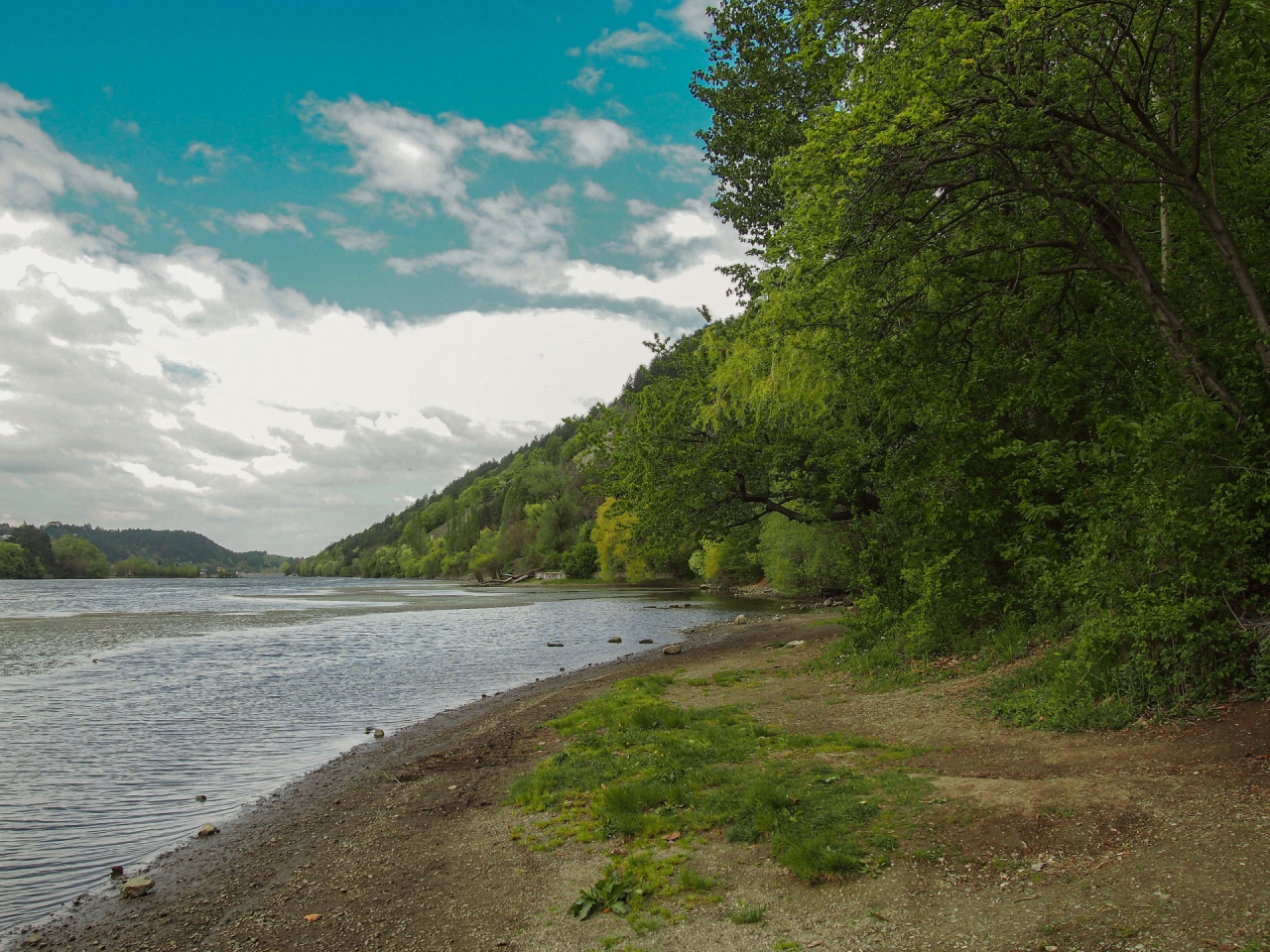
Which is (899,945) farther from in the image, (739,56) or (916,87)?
(739,56)

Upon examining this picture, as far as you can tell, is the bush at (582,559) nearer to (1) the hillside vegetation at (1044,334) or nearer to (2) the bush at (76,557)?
(1) the hillside vegetation at (1044,334)

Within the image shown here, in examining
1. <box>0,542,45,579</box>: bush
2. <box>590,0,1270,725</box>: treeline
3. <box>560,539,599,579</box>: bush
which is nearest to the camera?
<box>590,0,1270,725</box>: treeline

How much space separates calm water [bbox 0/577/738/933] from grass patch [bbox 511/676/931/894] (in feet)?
19.4

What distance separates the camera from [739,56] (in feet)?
76.4

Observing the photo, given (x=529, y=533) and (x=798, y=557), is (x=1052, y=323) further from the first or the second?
(x=529, y=533)

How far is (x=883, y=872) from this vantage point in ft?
21.2

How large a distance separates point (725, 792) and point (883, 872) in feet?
8.52

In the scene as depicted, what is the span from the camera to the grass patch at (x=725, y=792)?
7.15 metres

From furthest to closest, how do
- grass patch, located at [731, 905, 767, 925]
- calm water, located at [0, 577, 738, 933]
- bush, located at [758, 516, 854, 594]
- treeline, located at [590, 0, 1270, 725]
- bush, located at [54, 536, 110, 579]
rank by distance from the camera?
1. bush, located at [54, 536, 110, 579]
2. bush, located at [758, 516, 854, 594]
3. calm water, located at [0, 577, 738, 933]
4. treeline, located at [590, 0, 1270, 725]
5. grass patch, located at [731, 905, 767, 925]

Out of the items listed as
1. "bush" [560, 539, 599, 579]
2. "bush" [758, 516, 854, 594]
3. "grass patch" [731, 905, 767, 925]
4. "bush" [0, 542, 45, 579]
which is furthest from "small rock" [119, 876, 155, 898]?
"bush" [0, 542, 45, 579]

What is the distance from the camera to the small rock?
28.8ft

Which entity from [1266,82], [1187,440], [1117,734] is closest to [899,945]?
[1117,734]

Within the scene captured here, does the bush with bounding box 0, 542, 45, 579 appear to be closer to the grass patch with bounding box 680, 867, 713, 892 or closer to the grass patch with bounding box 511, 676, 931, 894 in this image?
the grass patch with bounding box 511, 676, 931, 894

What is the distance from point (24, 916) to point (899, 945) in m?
9.52
